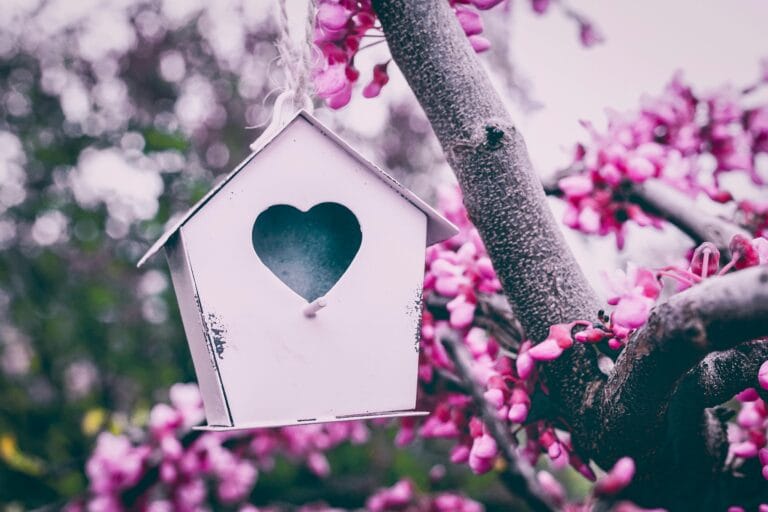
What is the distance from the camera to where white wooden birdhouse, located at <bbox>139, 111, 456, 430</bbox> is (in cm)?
75

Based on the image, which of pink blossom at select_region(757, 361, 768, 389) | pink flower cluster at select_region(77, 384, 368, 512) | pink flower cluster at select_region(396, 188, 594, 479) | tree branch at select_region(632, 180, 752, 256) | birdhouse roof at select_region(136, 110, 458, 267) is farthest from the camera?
pink flower cluster at select_region(77, 384, 368, 512)

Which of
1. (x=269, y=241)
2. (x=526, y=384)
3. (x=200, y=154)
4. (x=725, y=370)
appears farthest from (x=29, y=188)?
(x=725, y=370)

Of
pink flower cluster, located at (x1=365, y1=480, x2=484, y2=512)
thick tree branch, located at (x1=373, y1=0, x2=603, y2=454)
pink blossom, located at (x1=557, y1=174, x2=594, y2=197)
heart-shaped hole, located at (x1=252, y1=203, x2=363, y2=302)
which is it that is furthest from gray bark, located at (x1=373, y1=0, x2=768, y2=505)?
pink flower cluster, located at (x1=365, y1=480, x2=484, y2=512)

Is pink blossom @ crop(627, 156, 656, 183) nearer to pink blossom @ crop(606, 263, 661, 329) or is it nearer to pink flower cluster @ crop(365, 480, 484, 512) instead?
pink blossom @ crop(606, 263, 661, 329)

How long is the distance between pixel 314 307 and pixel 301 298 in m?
0.04

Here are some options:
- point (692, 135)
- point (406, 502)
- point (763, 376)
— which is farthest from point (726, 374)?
point (406, 502)

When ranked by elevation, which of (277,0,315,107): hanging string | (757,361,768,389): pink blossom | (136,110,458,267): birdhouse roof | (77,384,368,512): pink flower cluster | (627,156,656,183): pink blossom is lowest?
(77,384,368,512): pink flower cluster

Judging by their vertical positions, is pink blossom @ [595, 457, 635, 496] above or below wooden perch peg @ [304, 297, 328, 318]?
below

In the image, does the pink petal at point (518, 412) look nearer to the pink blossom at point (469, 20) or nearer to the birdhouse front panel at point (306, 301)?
the birdhouse front panel at point (306, 301)

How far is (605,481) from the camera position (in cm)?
49

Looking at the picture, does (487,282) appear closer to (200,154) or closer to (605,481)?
(605,481)

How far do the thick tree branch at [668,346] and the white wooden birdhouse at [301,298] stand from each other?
0.28 m

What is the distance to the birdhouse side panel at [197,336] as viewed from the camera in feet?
2.45

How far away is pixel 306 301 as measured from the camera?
0.81 meters
